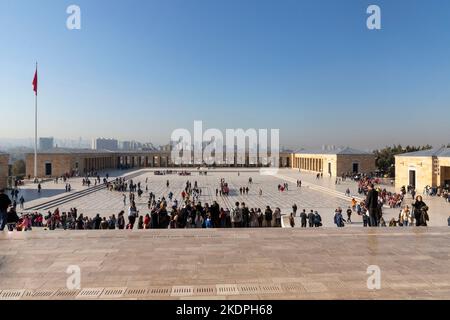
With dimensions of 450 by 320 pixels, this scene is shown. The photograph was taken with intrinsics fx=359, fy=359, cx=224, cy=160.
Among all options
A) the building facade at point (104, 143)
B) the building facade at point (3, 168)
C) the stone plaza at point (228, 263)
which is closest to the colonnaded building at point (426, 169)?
the stone plaza at point (228, 263)

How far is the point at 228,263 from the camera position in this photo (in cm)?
551

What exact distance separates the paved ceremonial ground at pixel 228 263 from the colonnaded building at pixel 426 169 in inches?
835

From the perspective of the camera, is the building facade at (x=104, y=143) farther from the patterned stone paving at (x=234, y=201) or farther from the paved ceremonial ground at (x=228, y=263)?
the paved ceremonial ground at (x=228, y=263)

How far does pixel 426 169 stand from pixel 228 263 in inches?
1049

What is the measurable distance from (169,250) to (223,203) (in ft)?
53.2

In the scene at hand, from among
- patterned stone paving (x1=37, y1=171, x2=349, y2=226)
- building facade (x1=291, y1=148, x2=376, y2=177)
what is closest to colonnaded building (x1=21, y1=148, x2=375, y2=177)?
building facade (x1=291, y1=148, x2=376, y2=177)

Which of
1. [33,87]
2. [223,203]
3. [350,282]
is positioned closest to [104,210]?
[223,203]

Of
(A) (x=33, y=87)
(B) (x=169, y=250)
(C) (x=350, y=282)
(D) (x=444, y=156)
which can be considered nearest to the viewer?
(C) (x=350, y=282)

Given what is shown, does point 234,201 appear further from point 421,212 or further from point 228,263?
point 228,263

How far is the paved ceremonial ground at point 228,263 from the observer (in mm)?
4348

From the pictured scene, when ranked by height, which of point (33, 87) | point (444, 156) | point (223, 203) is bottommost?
point (223, 203)
